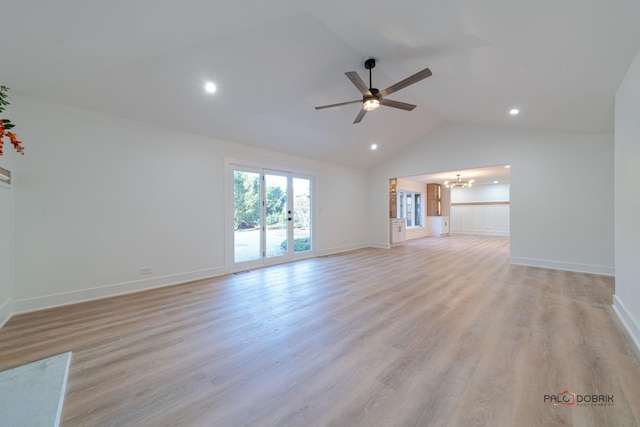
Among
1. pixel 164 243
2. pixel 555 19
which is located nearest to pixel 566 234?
pixel 555 19

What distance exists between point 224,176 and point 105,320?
2.69 m

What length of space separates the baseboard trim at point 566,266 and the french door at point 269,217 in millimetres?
4589

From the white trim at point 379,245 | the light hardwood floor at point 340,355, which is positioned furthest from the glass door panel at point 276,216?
the white trim at point 379,245

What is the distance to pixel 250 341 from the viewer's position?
2.17 meters

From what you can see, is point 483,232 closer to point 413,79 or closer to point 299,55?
point 413,79

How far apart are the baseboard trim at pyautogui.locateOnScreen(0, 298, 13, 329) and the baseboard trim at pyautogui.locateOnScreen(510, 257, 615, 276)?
777cm

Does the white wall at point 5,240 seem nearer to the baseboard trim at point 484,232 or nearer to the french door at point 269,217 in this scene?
the french door at point 269,217

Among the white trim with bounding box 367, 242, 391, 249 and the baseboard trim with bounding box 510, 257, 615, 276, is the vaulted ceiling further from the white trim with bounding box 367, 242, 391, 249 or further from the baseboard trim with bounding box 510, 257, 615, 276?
the white trim with bounding box 367, 242, 391, 249

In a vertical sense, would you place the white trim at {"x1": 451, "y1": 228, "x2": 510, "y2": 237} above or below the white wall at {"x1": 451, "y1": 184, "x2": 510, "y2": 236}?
below

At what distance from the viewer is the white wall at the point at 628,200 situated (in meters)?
2.07

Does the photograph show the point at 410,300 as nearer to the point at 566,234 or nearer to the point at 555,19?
the point at 555,19

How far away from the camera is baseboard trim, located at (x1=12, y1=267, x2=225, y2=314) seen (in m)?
2.84

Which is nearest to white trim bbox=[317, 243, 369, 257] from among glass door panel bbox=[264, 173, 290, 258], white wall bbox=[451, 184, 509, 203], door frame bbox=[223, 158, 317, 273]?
door frame bbox=[223, 158, 317, 273]

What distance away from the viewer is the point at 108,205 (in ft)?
11.0
